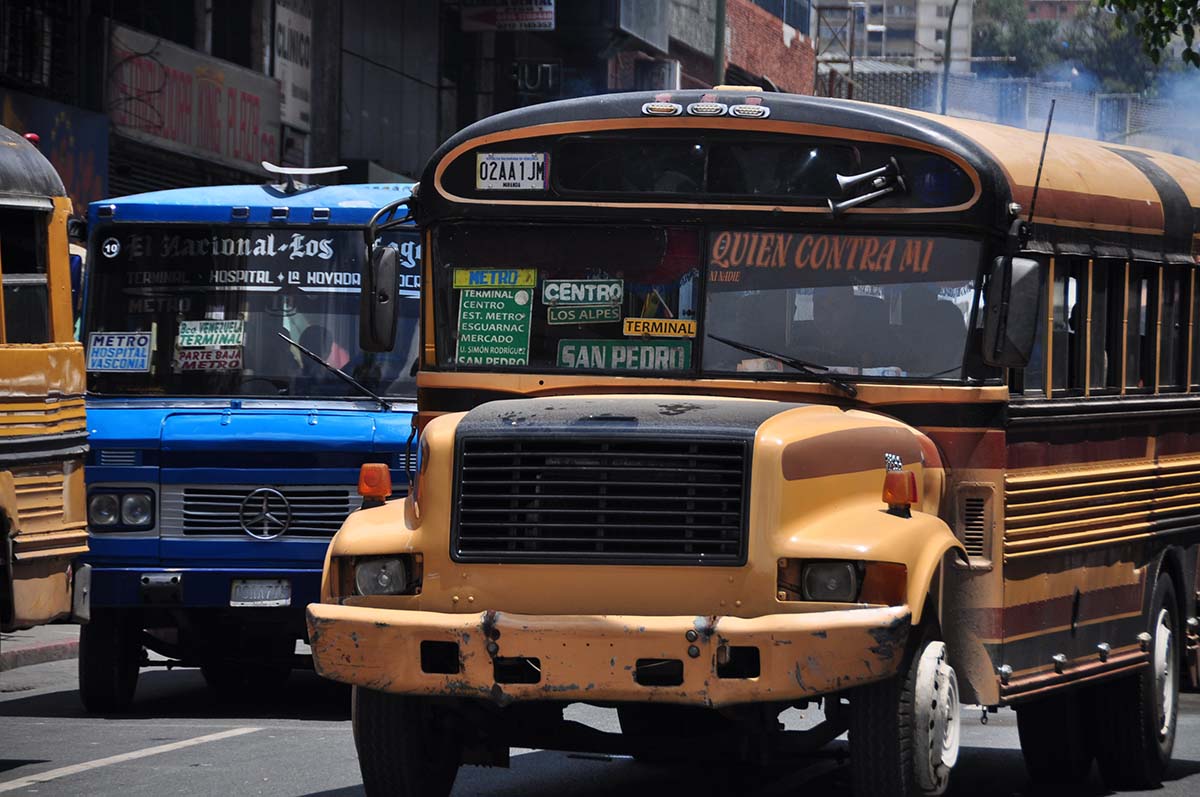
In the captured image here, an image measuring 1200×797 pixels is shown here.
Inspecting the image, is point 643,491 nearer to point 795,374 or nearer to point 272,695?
point 795,374

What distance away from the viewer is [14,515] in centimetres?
998

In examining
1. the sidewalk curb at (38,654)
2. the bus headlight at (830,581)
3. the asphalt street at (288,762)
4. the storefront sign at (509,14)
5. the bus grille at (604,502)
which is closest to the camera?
the bus headlight at (830,581)

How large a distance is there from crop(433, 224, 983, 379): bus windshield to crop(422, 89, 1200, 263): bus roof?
0.12 metres

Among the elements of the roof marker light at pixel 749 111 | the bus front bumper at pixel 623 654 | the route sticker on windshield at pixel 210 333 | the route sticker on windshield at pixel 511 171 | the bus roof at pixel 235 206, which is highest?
the roof marker light at pixel 749 111

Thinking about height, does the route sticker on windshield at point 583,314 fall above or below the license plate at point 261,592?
above

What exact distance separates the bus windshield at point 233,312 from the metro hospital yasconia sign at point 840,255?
4.24 m

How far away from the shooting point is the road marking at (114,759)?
9.32 metres

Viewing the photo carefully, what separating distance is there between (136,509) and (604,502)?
506 centimetres

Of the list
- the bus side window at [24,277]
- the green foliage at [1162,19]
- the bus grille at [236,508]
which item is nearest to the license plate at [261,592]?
the bus grille at [236,508]

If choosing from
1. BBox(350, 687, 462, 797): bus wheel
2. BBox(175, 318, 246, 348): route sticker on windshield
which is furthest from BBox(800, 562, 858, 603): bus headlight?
BBox(175, 318, 246, 348): route sticker on windshield

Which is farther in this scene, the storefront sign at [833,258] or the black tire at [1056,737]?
the black tire at [1056,737]

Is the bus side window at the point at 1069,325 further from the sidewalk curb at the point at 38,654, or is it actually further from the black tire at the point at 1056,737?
the sidewalk curb at the point at 38,654

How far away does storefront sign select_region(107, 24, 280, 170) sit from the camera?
2436cm

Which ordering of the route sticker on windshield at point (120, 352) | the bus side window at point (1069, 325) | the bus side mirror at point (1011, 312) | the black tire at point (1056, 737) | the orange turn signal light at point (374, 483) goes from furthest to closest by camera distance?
the route sticker on windshield at point (120, 352) < the black tire at point (1056, 737) < the bus side window at point (1069, 325) < the orange turn signal light at point (374, 483) < the bus side mirror at point (1011, 312)
